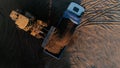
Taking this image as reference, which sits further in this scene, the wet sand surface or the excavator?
the wet sand surface

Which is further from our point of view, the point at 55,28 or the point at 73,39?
the point at 73,39

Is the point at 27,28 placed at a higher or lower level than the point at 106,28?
higher

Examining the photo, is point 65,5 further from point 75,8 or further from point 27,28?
point 27,28

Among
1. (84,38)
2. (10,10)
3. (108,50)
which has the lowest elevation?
(108,50)

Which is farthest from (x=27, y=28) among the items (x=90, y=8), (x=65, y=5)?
(x=90, y=8)

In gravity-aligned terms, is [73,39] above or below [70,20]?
below
